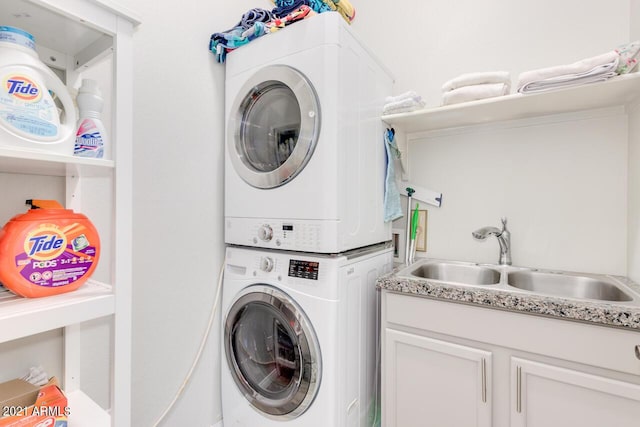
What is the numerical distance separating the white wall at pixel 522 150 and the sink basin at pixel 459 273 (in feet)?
0.36

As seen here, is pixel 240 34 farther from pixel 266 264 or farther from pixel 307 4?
pixel 266 264

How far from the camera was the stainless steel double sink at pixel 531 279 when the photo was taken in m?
1.32

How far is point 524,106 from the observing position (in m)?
1.46

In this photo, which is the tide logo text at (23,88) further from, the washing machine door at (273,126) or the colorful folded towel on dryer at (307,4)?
the colorful folded towel on dryer at (307,4)

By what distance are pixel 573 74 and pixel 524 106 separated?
0.78ft

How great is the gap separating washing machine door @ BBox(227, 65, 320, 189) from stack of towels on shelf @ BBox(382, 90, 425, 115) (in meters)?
0.57

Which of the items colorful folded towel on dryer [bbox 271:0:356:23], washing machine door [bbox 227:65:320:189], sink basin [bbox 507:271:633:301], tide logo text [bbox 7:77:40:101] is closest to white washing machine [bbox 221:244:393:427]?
washing machine door [bbox 227:65:320:189]

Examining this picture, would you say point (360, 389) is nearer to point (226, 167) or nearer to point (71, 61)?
point (226, 167)

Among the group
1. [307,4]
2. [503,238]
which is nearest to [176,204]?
[307,4]

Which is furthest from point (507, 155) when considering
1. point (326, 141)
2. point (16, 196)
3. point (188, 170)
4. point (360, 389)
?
point (16, 196)

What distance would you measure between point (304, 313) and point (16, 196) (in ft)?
3.54

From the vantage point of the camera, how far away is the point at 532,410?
3.62ft

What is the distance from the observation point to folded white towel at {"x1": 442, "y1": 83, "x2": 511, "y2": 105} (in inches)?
56.2

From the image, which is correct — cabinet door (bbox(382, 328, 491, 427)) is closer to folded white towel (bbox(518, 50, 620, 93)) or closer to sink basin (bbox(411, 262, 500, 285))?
sink basin (bbox(411, 262, 500, 285))
